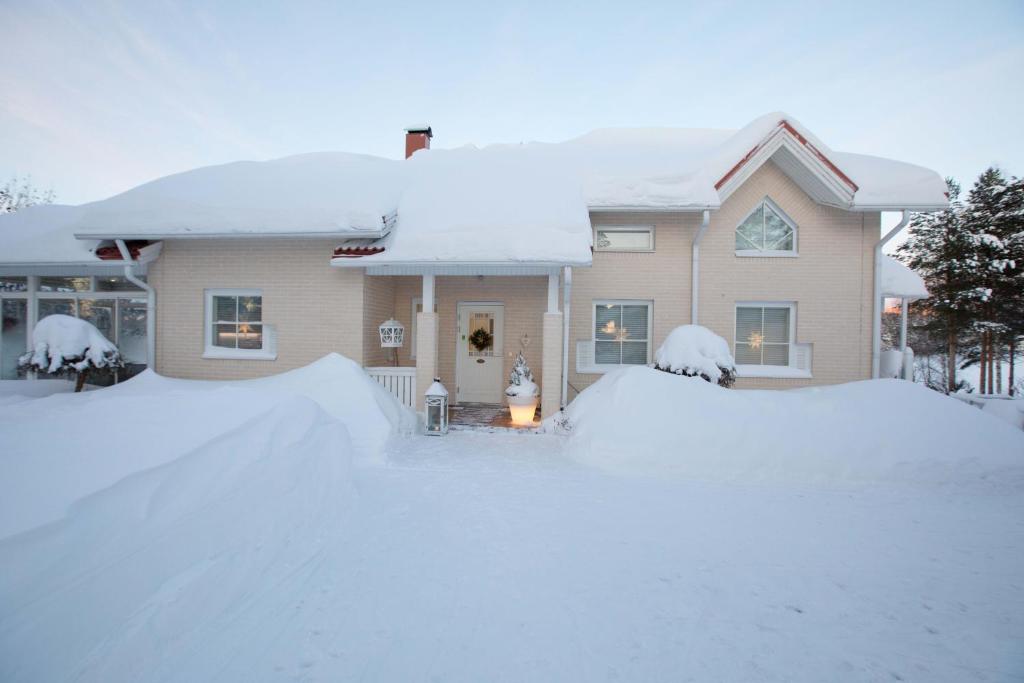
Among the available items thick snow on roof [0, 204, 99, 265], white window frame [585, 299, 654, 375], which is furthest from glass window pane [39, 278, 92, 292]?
white window frame [585, 299, 654, 375]

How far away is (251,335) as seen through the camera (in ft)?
33.2

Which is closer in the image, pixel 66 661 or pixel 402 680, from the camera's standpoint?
pixel 66 661

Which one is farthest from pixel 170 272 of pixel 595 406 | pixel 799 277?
pixel 799 277

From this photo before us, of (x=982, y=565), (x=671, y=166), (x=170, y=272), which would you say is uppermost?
(x=671, y=166)

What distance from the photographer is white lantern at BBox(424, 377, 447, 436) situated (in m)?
8.33

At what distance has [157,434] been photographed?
374cm

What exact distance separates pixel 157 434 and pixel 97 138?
19486 millimetres

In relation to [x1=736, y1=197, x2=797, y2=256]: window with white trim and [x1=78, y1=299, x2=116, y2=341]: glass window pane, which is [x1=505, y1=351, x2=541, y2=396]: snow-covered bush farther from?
[x1=78, y1=299, x2=116, y2=341]: glass window pane

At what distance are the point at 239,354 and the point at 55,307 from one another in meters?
5.13

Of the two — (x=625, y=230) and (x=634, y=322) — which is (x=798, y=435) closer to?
(x=634, y=322)

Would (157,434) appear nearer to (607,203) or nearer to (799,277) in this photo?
(607,203)

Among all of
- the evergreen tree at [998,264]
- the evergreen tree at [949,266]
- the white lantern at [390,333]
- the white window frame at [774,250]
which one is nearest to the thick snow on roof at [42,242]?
the white lantern at [390,333]

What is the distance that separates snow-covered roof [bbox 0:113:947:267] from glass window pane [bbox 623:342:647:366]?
303 cm

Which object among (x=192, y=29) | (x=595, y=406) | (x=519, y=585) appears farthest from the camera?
(x=192, y=29)
